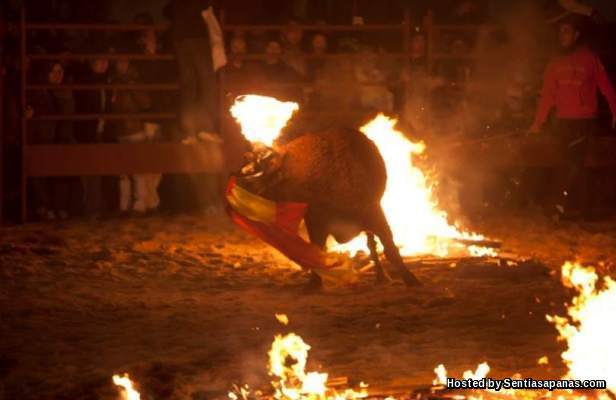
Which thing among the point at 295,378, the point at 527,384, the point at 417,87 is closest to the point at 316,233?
the point at 295,378

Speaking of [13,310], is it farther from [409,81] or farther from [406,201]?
[409,81]

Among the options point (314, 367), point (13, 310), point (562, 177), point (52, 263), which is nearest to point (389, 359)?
point (314, 367)

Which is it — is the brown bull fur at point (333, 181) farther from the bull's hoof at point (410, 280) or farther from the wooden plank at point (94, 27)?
the wooden plank at point (94, 27)

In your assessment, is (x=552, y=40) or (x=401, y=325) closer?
(x=401, y=325)

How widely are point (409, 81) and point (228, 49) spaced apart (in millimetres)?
2421

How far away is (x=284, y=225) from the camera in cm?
962

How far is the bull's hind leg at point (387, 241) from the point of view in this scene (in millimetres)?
9648

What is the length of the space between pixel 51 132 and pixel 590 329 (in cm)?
851

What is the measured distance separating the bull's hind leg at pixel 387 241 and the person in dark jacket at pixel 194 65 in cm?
510

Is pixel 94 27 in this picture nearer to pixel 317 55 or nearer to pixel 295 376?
pixel 317 55

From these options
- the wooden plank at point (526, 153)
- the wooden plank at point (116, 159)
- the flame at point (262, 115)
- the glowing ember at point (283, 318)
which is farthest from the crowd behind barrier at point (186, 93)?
the glowing ember at point (283, 318)

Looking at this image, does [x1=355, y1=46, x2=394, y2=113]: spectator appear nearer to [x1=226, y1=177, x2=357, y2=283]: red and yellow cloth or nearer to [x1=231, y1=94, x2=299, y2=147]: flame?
[x1=231, y1=94, x2=299, y2=147]: flame

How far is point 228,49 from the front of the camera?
1466 centimetres

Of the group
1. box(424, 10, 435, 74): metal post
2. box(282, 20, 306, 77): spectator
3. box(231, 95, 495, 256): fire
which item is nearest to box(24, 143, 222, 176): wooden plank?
box(282, 20, 306, 77): spectator
